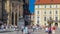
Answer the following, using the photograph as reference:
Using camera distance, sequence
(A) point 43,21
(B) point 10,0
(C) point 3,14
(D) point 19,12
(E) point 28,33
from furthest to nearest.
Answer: (A) point 43,21, (D) point 19,12, (B) point 10,0, (C) point 3,14, (E) point 28,33

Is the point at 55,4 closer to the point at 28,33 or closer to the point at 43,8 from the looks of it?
the point at 43,8

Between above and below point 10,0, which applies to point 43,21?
below

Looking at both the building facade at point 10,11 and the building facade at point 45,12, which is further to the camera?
the building facade at point 45,12

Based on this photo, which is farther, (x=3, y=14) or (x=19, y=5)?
(x=19, y=5)

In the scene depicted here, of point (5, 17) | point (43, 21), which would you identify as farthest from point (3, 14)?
point (43, 21)

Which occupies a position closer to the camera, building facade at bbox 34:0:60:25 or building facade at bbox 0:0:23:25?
building facade at bbox 0:0:23:25

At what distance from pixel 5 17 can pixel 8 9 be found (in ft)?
11.0

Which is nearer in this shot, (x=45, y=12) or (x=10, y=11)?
(x=10, y=11)

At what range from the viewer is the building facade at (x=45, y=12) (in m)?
112

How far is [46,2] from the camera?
115 meters

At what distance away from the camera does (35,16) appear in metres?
114

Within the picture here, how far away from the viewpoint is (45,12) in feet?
372

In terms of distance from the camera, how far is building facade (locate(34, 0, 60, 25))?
112 metres

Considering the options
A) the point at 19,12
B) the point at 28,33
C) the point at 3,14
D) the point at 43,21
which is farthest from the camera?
the point at 43,21
